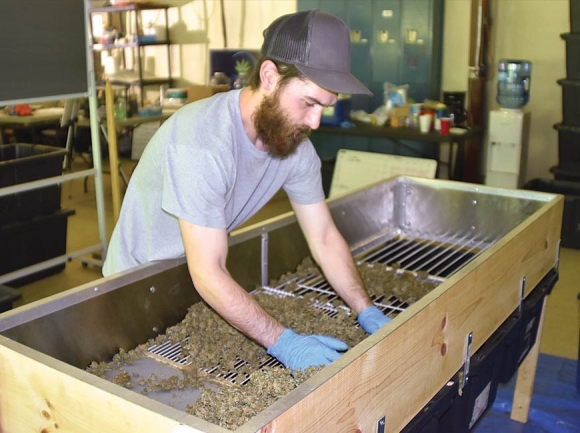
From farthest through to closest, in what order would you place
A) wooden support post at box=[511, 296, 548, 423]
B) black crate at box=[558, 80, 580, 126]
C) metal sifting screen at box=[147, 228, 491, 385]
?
1. black crate at box=[558, 80, 580, 126]
2. wooden support post at box=[511, 296, 548, 423]
3. metal sifting screen at box=[147, 228, 491, 385]

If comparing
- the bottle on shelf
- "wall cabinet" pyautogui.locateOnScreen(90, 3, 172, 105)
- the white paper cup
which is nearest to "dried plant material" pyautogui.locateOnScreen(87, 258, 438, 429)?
the white paper cup

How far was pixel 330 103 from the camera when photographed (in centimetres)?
150

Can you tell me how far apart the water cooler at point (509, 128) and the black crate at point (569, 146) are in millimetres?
246

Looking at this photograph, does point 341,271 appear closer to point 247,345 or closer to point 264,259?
point 264,259

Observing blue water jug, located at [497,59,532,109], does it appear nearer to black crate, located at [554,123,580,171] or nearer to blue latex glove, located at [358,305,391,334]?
black crate, located at [554,123,580,171]

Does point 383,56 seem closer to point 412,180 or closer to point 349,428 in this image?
point 412,180

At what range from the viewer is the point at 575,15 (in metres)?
4.14

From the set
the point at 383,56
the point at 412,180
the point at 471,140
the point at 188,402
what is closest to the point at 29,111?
the point at 383,56

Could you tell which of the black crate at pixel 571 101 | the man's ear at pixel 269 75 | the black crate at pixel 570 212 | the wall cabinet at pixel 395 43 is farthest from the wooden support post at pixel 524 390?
the wall cabinet at pixel 395 43

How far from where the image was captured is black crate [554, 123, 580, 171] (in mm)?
4348

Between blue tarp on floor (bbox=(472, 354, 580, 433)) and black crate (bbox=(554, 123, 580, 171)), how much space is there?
6.48ft

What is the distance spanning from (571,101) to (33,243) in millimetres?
3505

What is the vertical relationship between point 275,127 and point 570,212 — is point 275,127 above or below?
above

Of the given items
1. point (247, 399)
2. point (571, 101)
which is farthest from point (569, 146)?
point (247, 399)
